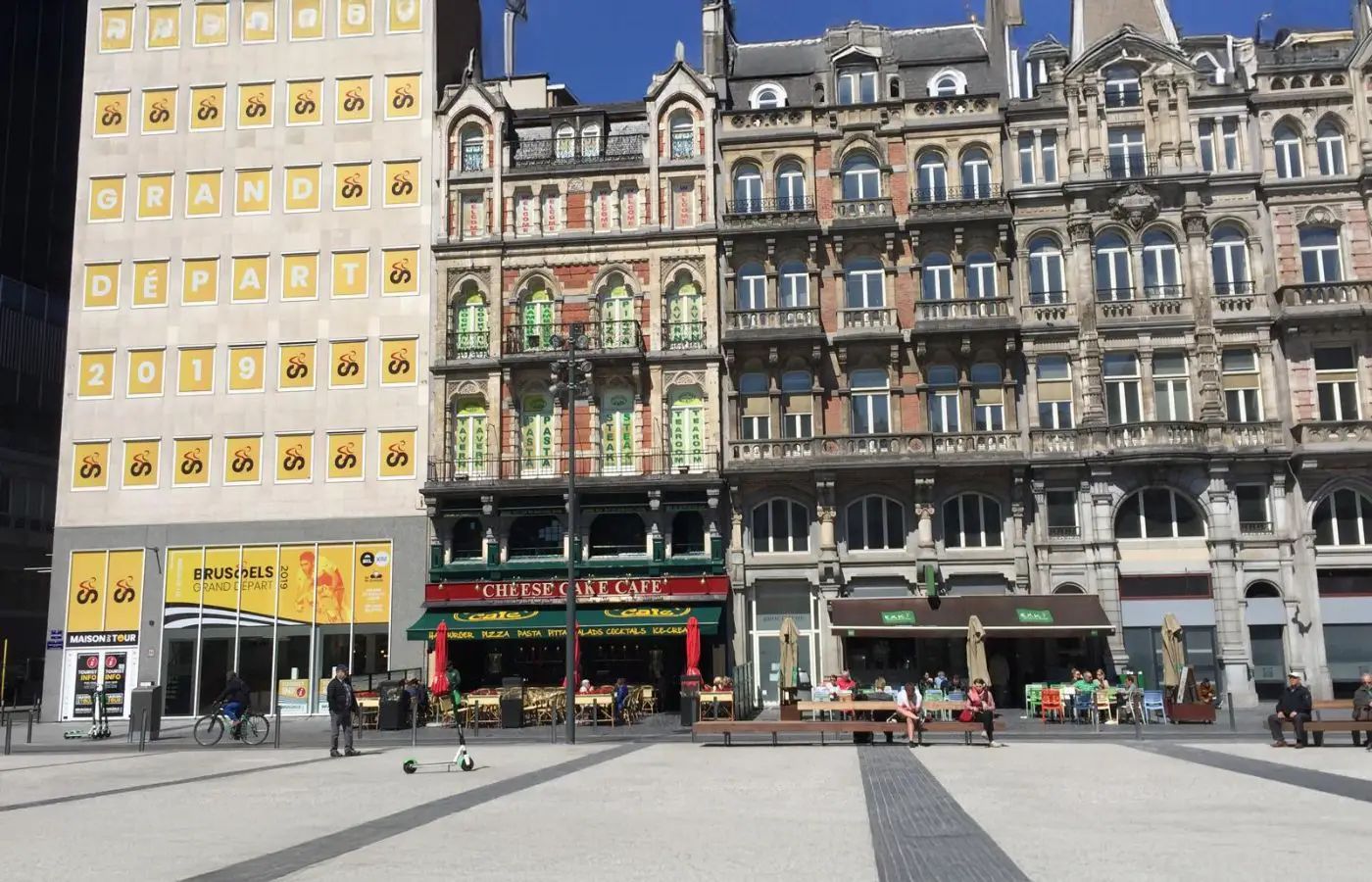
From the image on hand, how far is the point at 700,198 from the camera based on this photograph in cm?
3956

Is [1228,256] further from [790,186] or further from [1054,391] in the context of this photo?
[790,186]

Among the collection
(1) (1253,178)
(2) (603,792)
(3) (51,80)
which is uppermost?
(3) (51,80)

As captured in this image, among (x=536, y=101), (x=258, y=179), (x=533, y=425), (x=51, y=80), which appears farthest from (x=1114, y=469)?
(x=51, y=80)

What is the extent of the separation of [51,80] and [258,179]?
87.4ft

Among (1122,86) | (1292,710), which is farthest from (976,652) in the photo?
(1122,86)

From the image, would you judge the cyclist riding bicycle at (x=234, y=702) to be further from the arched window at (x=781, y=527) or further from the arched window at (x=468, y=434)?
the arched window at (x=781, y=527)

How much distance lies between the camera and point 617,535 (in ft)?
125

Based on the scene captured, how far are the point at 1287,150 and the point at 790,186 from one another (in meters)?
15.7

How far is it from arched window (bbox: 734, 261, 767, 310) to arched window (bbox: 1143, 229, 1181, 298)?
12055mm

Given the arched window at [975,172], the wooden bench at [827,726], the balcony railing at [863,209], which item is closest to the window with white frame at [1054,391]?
the arched window at [975,172]

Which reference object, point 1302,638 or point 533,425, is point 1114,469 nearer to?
point 1302,638

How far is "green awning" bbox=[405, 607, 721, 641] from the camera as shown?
35.6 meters

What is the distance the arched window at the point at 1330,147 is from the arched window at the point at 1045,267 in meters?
8.59

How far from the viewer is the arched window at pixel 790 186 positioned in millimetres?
39188
